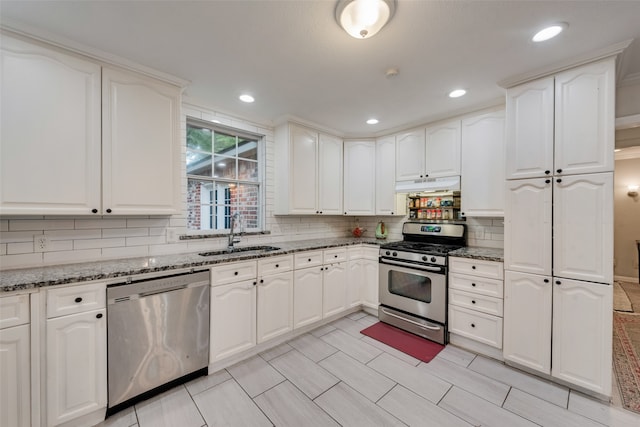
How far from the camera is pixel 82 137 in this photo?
1.78 m

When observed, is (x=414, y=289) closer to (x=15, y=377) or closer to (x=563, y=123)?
(x=563, y=123)

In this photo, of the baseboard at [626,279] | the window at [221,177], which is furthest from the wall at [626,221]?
the window at [221,177]

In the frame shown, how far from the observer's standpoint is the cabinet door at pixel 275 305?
2.44 m

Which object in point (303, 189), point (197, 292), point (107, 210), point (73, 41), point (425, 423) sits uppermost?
point (73, 41)

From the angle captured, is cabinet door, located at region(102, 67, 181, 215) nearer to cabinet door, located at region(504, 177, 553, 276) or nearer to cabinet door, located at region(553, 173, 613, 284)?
cabinet door, located at region(504, 177, 553, 276)

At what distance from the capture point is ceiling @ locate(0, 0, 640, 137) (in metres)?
1.44

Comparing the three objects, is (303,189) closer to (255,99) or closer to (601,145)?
(255,99)

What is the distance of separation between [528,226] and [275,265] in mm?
2258

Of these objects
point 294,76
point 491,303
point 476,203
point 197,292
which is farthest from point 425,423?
point 294,76

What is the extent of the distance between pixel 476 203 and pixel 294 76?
226cm

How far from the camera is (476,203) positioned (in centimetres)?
277

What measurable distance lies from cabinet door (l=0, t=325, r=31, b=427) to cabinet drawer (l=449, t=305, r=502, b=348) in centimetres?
319

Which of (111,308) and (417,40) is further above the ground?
(417,40)

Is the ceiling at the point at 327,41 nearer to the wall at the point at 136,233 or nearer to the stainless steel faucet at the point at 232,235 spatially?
the wall at the point at 136,233
